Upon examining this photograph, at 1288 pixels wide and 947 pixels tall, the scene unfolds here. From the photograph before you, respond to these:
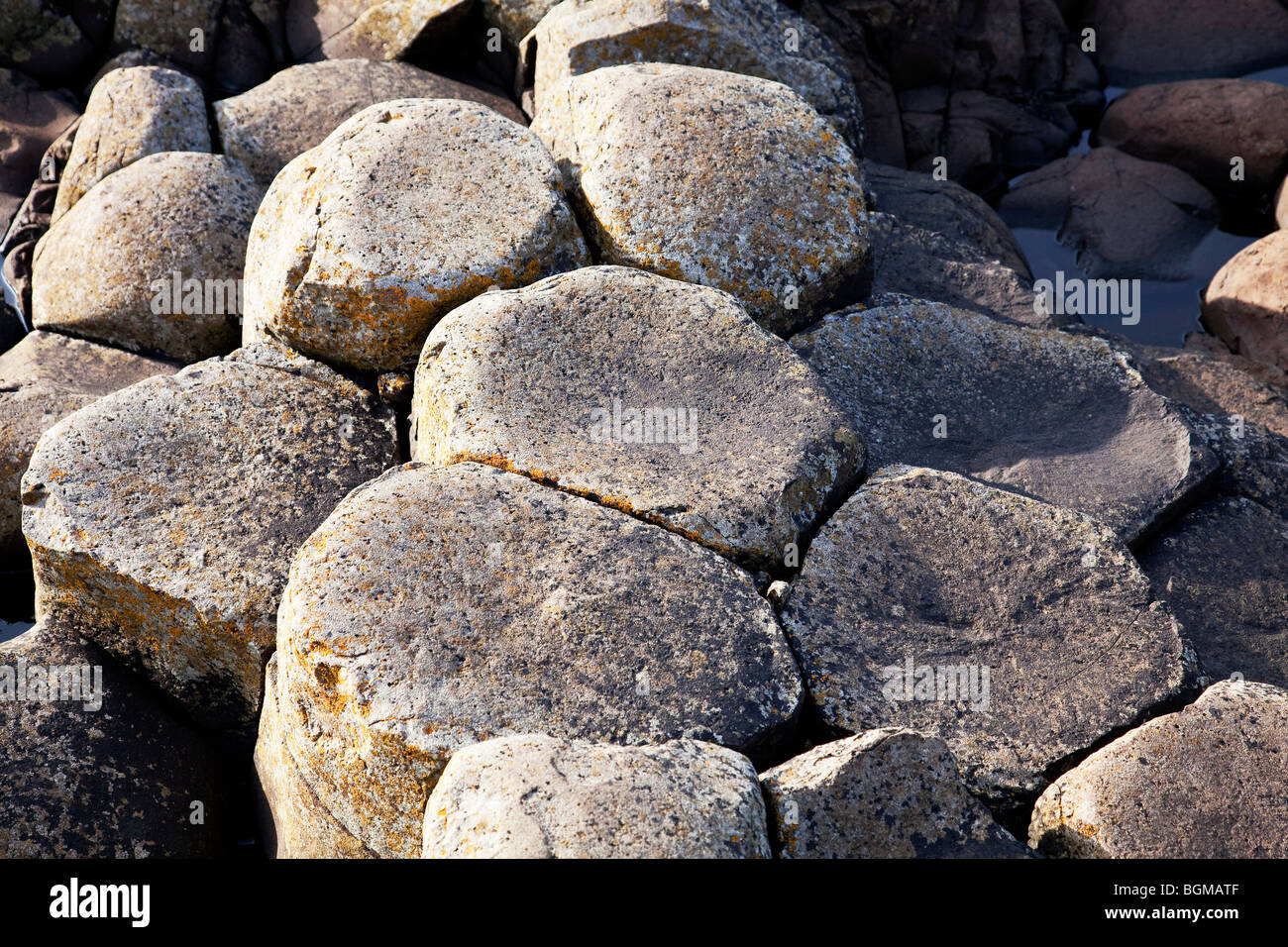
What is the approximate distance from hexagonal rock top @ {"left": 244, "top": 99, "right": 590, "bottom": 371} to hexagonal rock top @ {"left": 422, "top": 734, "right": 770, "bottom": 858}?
227 cm

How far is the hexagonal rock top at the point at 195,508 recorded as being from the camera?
4.33m

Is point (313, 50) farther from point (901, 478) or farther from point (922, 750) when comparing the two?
point (922, 750)

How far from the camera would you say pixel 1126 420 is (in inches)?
203

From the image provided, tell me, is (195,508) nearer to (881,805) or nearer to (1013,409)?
(881,805)

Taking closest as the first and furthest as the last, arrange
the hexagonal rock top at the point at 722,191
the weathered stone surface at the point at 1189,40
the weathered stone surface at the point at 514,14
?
the hexagonal rock top at the point at 722,191 < the weathered stone surface at the point at 514,14 < the weathered stone surface at the point at 1189,40

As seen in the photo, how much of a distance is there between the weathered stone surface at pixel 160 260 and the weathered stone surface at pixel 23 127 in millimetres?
1765

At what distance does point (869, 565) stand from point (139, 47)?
22.5ft

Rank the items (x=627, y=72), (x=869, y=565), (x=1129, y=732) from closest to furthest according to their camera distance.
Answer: (x=1129, y=732) < (x=869, y=565) < (x=627, y=72)

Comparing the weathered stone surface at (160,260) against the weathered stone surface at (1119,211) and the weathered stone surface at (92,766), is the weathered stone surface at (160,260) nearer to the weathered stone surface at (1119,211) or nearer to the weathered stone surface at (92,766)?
the weathered stone surface at (92,766)

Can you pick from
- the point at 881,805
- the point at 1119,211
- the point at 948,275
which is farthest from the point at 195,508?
the point at 1119,211

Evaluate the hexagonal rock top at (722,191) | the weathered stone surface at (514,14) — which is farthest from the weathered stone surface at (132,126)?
the hexagonal rock top at (722,191)

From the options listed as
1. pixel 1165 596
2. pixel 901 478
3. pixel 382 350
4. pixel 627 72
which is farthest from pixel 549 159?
pixel 1165 596

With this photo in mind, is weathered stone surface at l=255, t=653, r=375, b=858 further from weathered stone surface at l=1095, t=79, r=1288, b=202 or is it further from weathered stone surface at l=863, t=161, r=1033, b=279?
weathered stone surface at l=1095, t=79, r=1288, b=202

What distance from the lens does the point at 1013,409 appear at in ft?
17.1
